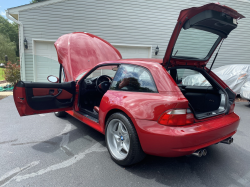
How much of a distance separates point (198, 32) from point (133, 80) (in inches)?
46.5

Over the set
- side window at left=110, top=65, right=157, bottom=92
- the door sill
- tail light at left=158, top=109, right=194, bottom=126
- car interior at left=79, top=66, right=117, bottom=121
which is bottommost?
the door sill

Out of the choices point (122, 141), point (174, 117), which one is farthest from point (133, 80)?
point (122, 141)

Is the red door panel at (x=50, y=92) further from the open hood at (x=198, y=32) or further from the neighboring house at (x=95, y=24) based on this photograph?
the neighboring house at (x=95, y=24)

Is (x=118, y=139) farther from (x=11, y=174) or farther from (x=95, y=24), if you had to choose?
(x=95, y=24)

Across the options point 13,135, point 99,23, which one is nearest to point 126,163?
point 13,135

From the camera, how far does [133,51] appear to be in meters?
8.64

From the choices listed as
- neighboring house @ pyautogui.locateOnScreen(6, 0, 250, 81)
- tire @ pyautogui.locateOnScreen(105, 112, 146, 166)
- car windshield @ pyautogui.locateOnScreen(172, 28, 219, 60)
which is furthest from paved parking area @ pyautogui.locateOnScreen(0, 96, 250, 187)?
neighboring house @ pyautogui.locateOnScreen(6, 0, 250, 81)

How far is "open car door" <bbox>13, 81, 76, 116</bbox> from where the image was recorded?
257 centimetres

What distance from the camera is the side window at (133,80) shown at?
2.00m

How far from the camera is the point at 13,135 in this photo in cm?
311

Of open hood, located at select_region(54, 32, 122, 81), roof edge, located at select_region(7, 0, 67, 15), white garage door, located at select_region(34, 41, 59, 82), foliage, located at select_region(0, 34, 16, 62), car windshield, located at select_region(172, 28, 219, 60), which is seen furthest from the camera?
foliage, located at select_region(0, 34, 16, 62)

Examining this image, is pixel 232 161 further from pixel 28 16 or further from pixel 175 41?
pixel 28 16

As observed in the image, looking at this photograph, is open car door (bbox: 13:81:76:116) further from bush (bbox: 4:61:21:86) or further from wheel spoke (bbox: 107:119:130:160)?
bush (bbox: 4:61:21:86)

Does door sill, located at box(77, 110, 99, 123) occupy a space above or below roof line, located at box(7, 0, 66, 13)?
below
